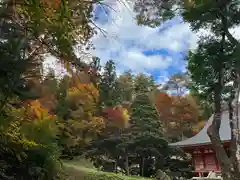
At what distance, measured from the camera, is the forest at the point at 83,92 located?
3.42m

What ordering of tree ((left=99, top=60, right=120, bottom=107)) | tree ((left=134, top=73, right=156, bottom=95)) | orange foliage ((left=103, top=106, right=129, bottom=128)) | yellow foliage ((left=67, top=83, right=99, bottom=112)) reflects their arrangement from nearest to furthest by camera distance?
tree ((left=99, top=60, right=120, bottom=107))
yellow foliage ((left=67, top=83, right=99, bottom=112))
orange foliage ((left=103, top=106, right=129, bottom=128))
tree ((left=134, top=73, right=156, bottom=95))

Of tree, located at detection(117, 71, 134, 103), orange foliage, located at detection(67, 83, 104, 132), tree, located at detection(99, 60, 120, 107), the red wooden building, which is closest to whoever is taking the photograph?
tree, located at detection(99, 60, 120, 107)

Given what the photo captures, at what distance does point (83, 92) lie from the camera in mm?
16219

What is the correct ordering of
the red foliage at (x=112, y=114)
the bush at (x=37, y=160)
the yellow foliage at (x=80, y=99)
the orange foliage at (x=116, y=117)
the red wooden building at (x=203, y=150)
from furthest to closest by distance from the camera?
the red foliage at (x=112, y=114) → the orange foliage at (x=116, y=117) → the yellow foliage at (x=80, y=99) → the red wooden building at (x=203, y=150) → the bush at (x=37, y=160)

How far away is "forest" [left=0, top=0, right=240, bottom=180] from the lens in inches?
135

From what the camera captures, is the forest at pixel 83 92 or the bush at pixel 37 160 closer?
the forest at pixel 83 92

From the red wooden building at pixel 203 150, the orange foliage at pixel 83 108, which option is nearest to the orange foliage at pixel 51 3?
the red wooden building at pixel 203 150

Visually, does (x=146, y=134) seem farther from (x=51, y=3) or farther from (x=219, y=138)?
(x=51, y=3)

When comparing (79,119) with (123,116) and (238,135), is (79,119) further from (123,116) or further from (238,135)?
(238,135)

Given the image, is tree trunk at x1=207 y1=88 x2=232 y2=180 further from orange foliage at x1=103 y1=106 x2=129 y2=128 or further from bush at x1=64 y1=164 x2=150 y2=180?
orange foliage at x1=103 y1=106 x2=129 y2=128

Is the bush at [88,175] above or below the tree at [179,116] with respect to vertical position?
below

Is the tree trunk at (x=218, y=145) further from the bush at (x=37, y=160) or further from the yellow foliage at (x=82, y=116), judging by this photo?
the yellow foliage at (x=82, y=116)

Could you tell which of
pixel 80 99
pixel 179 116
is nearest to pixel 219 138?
pixel 80 99

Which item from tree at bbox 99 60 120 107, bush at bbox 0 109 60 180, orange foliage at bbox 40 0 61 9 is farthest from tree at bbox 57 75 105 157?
orange foliage at bbox 40 0 61 9
